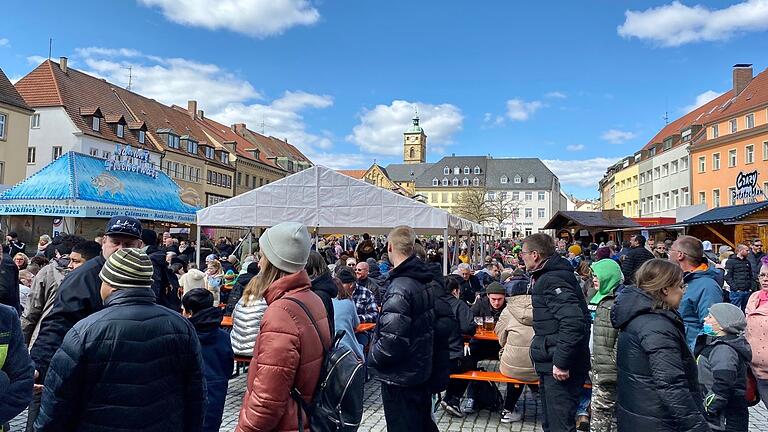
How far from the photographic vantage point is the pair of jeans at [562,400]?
433 centimetres

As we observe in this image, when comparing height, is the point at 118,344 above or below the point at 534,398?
above

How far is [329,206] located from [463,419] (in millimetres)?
6882

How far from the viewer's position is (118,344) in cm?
233

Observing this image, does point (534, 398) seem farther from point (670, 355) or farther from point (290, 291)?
point (290, 291)

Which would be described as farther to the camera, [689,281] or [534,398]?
[534,398]

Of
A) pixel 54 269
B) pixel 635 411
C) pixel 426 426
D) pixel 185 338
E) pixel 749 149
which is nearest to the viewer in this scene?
pixel 185 338

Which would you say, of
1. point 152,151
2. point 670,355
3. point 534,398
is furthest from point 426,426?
point 152,151

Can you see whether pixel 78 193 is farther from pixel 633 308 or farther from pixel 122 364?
pixel 633 308

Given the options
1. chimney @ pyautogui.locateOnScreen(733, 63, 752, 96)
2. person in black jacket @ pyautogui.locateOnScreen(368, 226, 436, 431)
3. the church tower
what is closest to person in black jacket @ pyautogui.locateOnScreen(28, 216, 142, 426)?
person in black jacket @ pyautogui.locateOnScreen(368, 226, 436, 431)

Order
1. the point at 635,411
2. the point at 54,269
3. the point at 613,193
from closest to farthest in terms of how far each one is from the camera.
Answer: the point at 635,411, the point at 54,269, the point at 613,193

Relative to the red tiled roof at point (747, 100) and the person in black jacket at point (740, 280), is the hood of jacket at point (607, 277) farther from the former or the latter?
the red tiled roof at point (747, 100)

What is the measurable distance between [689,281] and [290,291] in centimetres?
420

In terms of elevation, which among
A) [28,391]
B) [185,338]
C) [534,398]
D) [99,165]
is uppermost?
[99,165]

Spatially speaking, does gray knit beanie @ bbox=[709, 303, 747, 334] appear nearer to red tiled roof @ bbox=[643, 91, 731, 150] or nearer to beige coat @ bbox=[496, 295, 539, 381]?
beige coat @ bbox=[496, 295, 539, 381]
